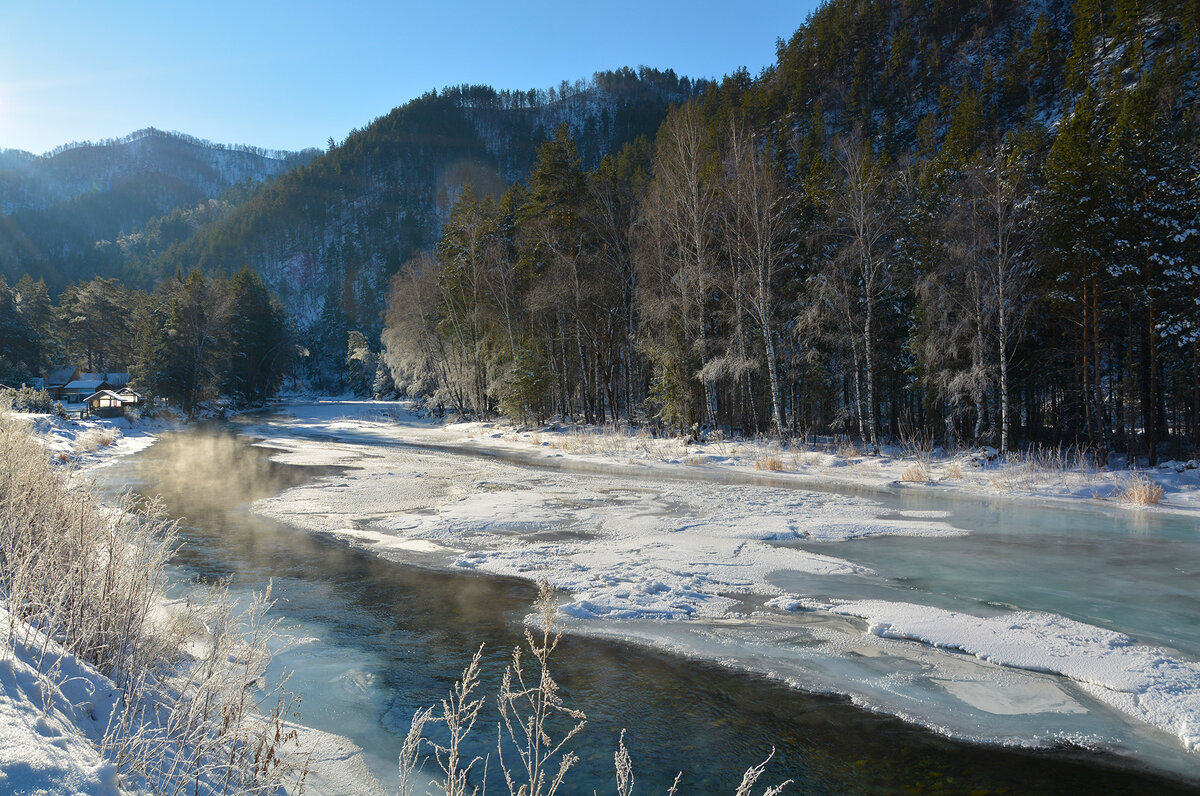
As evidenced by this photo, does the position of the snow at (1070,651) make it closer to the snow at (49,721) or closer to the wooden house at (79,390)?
the snow at (49,721)

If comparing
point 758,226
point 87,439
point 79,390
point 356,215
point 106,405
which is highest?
point 356,215

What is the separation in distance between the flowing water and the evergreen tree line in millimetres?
46182

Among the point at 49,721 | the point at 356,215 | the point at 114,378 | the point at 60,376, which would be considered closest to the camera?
the point at 49,721

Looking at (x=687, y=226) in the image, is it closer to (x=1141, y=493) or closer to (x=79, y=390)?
(x=1141, y=493)

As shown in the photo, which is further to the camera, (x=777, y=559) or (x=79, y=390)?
(x=79, y=390)

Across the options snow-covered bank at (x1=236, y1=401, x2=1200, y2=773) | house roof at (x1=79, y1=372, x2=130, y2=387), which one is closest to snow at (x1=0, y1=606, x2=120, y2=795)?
snow-covered bank at (x1=236, y1=401, x2=1200, y2=773)

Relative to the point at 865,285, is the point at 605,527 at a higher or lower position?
lower

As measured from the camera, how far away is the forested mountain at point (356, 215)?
144 m

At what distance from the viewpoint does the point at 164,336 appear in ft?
160

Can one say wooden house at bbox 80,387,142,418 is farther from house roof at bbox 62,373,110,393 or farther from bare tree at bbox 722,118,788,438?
bare tree at bbox 722,118,788,438

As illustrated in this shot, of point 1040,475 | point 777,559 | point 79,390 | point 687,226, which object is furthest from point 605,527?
point 79,390

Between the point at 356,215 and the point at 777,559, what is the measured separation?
582ft

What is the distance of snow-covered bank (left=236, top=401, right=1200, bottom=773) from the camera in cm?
517

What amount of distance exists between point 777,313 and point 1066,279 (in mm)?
9880
